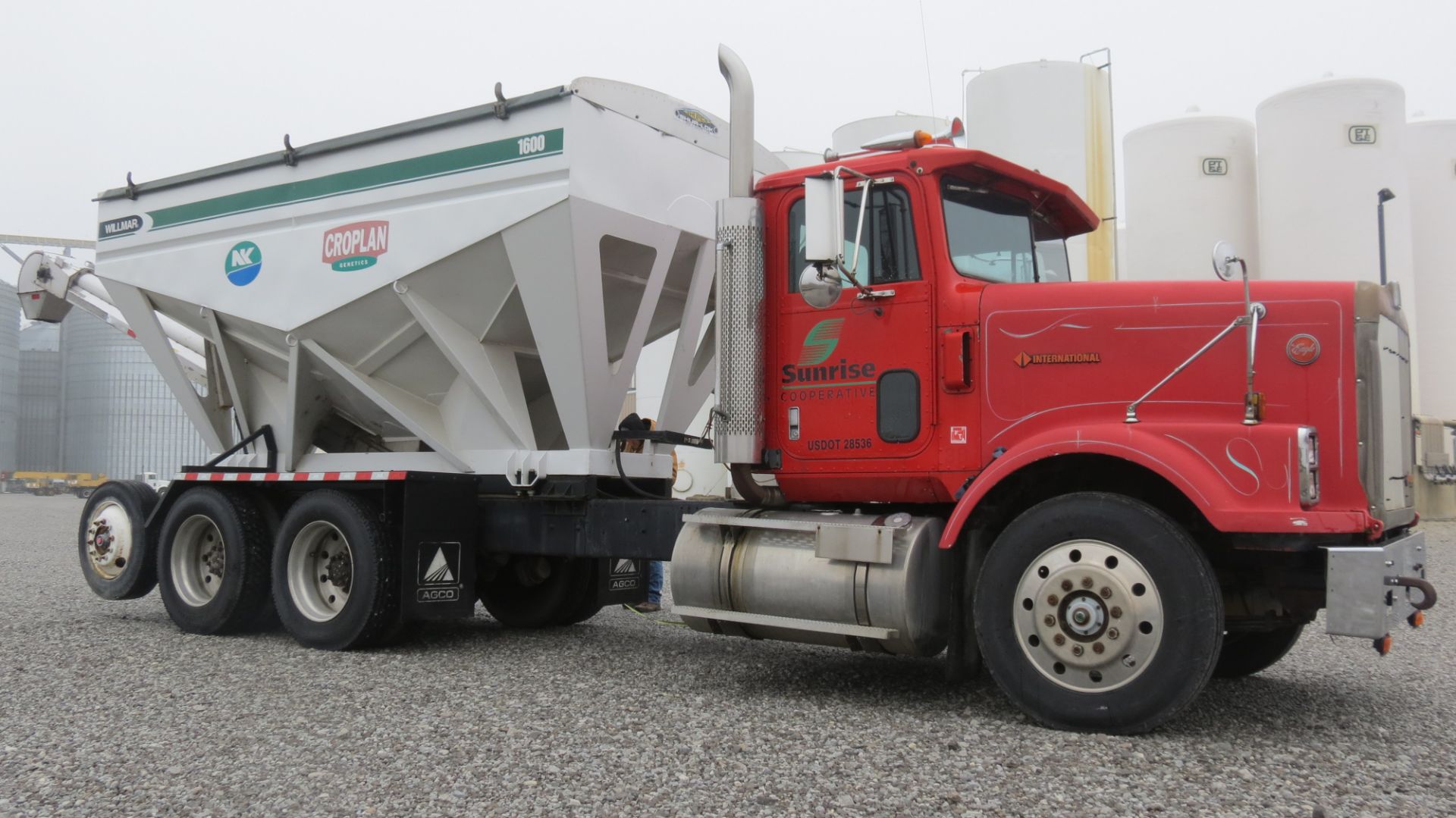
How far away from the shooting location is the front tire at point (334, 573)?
751 cm

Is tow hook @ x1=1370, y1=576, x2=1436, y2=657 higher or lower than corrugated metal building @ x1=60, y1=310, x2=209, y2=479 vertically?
lower

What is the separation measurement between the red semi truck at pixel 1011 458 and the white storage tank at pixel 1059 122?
16.0m

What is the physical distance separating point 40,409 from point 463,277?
76903 mm

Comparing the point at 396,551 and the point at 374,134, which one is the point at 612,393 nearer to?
the point at 396,551

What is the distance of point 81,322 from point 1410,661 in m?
74.6

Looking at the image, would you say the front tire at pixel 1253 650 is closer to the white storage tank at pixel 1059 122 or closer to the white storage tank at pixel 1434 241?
the white storage tank at pixel 1059 122

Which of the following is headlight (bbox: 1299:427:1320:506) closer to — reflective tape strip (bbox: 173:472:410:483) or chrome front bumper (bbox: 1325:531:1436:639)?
chrome front bumper (bbox: 1325:531:1436:639)

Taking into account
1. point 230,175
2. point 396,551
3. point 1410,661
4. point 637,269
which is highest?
point 230,175

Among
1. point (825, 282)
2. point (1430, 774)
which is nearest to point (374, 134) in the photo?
point (825, 282)

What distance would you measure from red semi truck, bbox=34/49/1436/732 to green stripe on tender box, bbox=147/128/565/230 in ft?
0.58

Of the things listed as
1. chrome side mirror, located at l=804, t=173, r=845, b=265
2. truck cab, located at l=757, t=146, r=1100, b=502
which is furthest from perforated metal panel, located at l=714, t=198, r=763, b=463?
chrome side mirror, located at l=804, t=173, r=845, b=265

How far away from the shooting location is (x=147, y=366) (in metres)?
70.9

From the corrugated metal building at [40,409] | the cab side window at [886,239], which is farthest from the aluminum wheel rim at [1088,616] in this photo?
the corrugated metal building at [40,409]

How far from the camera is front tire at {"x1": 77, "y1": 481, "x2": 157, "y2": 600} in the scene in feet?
30.0
